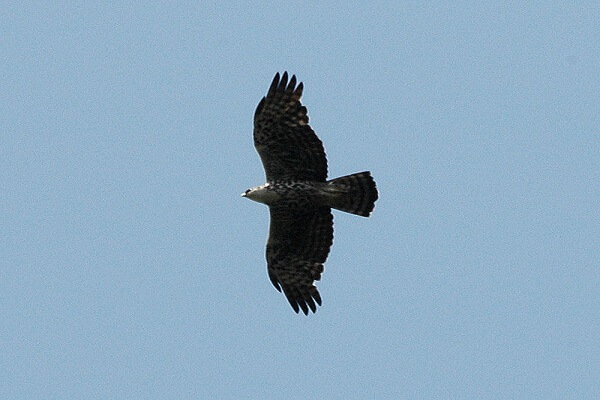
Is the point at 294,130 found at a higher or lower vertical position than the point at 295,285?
higher

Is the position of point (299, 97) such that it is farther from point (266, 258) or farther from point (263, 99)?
point (266, 258)

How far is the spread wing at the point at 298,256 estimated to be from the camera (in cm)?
2261

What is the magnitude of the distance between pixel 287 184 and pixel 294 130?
80 centimetres

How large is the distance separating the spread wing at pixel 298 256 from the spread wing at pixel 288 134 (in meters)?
0.89

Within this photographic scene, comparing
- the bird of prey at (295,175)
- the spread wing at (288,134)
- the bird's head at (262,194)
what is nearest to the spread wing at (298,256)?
the bird of prey at (295,175)

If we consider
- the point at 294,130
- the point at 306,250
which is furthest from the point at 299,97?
the point at 306,250

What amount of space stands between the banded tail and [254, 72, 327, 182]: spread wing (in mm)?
235

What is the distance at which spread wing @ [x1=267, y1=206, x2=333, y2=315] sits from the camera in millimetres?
22609

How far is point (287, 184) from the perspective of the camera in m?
22.1

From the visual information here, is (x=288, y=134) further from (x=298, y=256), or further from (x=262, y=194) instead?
(x=298, y=256)

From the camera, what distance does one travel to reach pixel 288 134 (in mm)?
21953

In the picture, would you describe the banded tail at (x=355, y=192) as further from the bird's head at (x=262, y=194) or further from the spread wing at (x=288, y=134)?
the bird's head at (x=262, y=194)

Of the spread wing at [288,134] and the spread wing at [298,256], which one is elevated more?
the spread wing at [288,134]

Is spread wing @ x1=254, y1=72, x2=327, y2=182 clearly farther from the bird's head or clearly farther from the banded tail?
the bird's head
